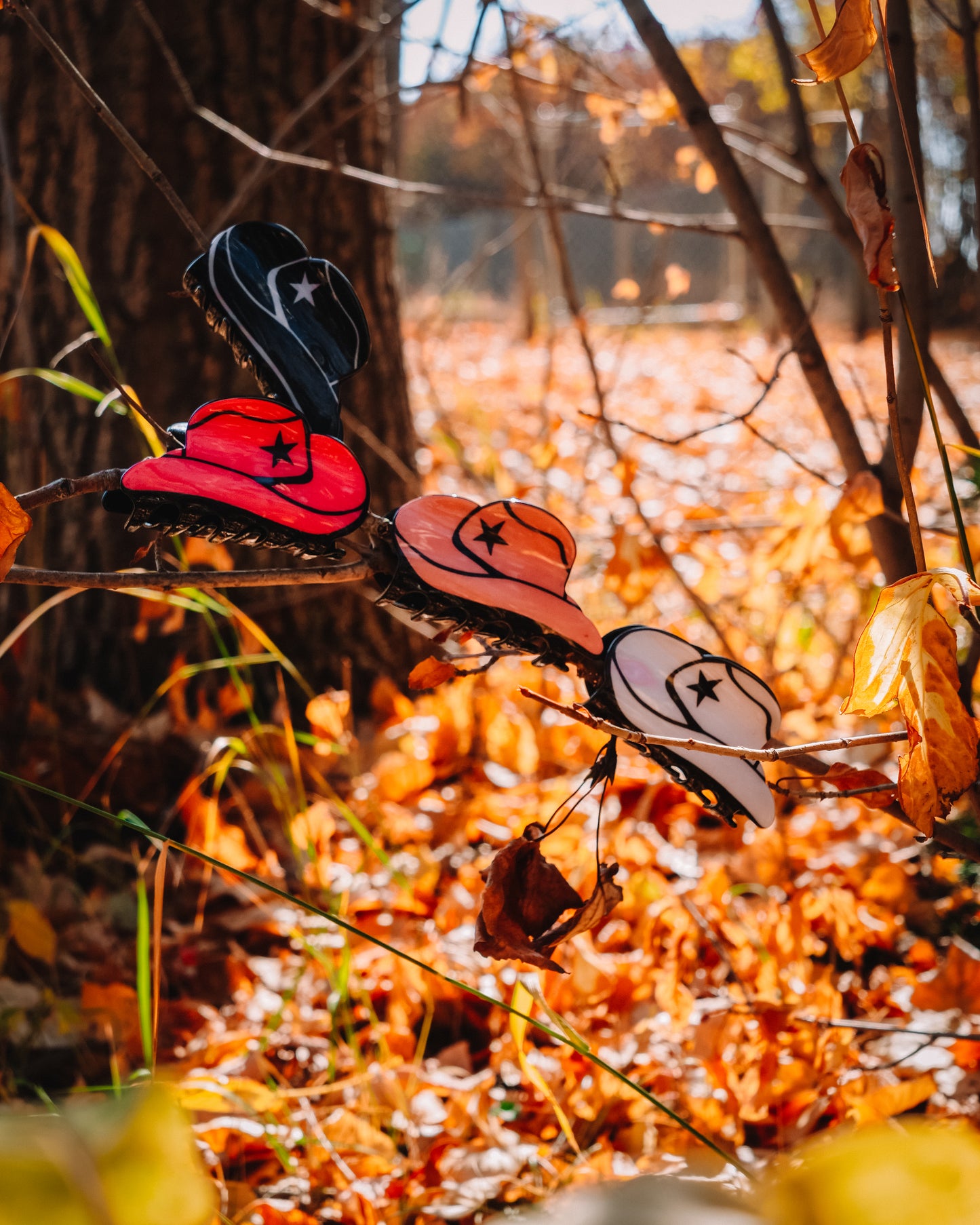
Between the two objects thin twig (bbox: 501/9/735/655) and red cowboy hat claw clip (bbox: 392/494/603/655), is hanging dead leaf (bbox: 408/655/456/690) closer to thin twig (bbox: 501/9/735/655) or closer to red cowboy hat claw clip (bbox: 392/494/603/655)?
red cowboy hat claw clip (bbox: 392/494/603/655)

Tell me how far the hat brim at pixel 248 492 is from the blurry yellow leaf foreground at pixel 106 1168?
0.92 feet

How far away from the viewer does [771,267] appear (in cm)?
93

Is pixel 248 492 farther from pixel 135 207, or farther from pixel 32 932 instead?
pixel 135 207

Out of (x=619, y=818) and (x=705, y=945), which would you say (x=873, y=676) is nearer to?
(x=705, y=945)

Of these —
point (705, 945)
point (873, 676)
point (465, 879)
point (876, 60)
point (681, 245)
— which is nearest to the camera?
point (873, 676)

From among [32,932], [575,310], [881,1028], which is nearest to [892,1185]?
[881,1028]

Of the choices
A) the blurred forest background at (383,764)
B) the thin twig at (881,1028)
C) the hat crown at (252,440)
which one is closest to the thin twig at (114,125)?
the blurred forest background at (383,764)

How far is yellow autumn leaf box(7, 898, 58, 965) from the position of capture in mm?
1059

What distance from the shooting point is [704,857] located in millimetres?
1323

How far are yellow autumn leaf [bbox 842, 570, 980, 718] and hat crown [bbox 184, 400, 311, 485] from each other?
26 centimetres

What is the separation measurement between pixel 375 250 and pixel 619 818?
1075 millimetres

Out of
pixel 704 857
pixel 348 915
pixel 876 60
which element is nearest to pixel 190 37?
pixel 348 915

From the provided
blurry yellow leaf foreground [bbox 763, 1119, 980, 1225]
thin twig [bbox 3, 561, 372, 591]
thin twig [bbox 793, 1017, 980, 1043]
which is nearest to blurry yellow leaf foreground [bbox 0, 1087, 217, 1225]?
blurry yellow leaf foreground [bbox 763, 1119, 980, 1225]

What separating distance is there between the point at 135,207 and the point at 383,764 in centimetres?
95
